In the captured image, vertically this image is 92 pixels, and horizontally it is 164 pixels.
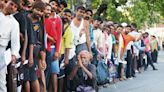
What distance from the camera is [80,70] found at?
8.59m

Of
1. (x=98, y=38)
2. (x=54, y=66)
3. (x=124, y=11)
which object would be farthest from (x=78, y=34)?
(x=124, y=11)

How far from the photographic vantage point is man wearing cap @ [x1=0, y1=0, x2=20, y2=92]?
668cm

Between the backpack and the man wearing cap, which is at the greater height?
the man wearing cap

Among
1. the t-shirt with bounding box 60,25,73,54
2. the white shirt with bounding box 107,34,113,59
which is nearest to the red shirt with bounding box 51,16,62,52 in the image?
the t-shirt with bounding box 60,25,73,54

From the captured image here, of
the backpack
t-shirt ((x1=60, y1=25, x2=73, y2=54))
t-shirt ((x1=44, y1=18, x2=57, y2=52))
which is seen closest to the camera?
t-shirt ((x1=44, y1=18, x2=57, y2=52))

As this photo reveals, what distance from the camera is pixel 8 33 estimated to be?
6.75 meters

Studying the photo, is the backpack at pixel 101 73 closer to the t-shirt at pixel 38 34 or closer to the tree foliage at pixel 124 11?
the t-shirt at pixel 38 34

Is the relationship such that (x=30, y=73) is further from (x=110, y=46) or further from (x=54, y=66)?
(x=110, y=46)

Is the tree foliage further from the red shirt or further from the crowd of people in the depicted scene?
the red shirt

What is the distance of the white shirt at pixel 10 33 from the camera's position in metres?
6.70

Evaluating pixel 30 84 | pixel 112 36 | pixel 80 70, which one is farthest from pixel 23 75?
pixel 112 36

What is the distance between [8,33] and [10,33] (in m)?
0.03

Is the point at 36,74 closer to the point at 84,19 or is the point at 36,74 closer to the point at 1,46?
the point at 1,46

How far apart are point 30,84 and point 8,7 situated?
150 centimetres
